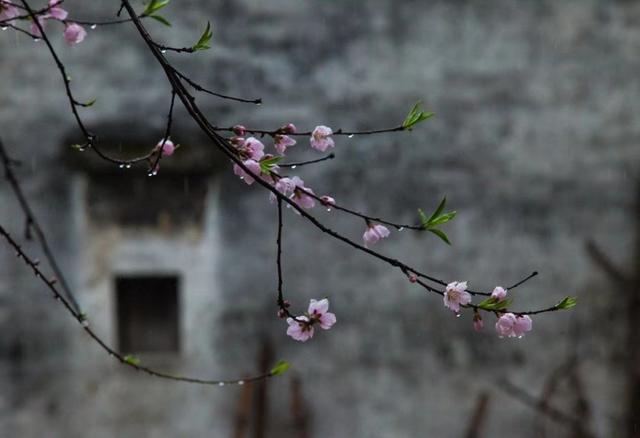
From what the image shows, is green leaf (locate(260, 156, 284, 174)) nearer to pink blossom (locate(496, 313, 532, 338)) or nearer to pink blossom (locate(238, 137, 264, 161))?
pink blossom (locate(238, 137, 264, 161))

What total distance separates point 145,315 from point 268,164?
3.08 meters

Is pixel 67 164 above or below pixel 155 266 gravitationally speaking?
above

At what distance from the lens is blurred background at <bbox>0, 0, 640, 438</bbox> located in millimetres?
4426

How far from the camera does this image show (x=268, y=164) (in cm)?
174

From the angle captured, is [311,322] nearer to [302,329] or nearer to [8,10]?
[302,329]

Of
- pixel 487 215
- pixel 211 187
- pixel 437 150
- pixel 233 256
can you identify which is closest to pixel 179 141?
pixel 211 187

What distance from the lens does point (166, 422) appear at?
14.8ft

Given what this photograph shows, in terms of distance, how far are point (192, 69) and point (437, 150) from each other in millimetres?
1238

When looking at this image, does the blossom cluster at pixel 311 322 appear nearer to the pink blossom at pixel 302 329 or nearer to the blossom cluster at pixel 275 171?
the pink blossom at pixel 302 329

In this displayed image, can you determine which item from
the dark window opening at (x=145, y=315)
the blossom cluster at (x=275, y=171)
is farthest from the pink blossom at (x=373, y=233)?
the dark window opening at (x=145, y=315)

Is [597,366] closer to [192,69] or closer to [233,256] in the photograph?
[233,256]

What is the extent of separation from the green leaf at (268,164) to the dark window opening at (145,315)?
9.75 feet

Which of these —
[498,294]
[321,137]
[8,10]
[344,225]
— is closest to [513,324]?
[498,294]

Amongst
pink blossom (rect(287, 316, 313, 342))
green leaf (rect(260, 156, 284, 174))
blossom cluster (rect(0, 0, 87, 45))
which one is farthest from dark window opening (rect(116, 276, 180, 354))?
green leaf (rect(260, 156, 284, 174))
